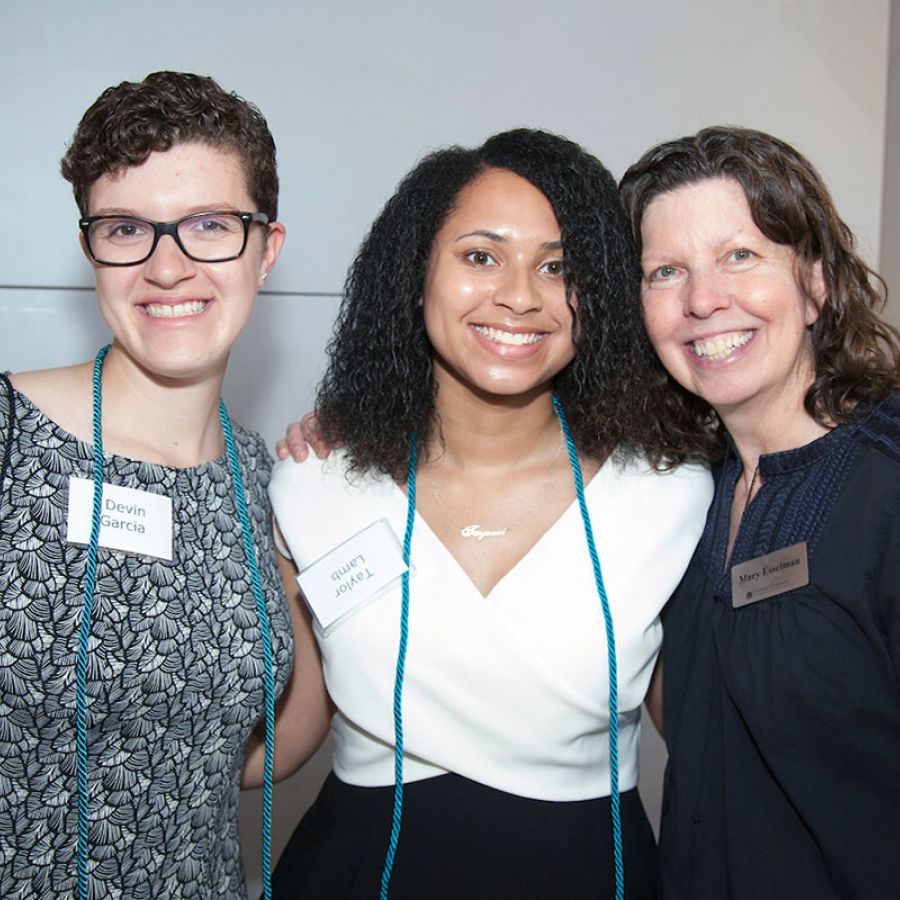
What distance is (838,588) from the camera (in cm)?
148

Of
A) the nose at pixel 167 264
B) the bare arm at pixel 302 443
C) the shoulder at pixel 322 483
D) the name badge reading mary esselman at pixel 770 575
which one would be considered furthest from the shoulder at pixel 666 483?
the nose at pixel 167 264

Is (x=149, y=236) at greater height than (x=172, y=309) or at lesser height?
greater

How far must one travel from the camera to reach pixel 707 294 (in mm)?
1704

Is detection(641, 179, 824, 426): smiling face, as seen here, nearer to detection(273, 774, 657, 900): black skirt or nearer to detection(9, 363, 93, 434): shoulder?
detection(273, 774, 657, 900): black skirt

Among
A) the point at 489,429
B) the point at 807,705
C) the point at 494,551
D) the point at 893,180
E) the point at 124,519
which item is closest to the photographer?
the point at 807,705

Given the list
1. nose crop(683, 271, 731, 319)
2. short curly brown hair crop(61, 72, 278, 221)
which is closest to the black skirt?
nose crop(683, 271, 731, 319)

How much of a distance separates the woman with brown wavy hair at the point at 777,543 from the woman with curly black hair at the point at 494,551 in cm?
11

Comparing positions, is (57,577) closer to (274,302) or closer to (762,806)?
(762,806)

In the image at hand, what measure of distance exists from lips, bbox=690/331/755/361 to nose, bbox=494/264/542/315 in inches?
13.0

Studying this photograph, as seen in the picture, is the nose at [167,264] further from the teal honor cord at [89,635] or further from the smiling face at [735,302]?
the smiling face at [735,302]

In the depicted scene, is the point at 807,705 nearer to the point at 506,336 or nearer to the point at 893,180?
the point at 506,336

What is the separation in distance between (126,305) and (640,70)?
2.11 m

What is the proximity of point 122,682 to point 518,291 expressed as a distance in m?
0.99

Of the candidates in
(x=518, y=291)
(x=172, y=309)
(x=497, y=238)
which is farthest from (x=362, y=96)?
(x=172, y=309)
